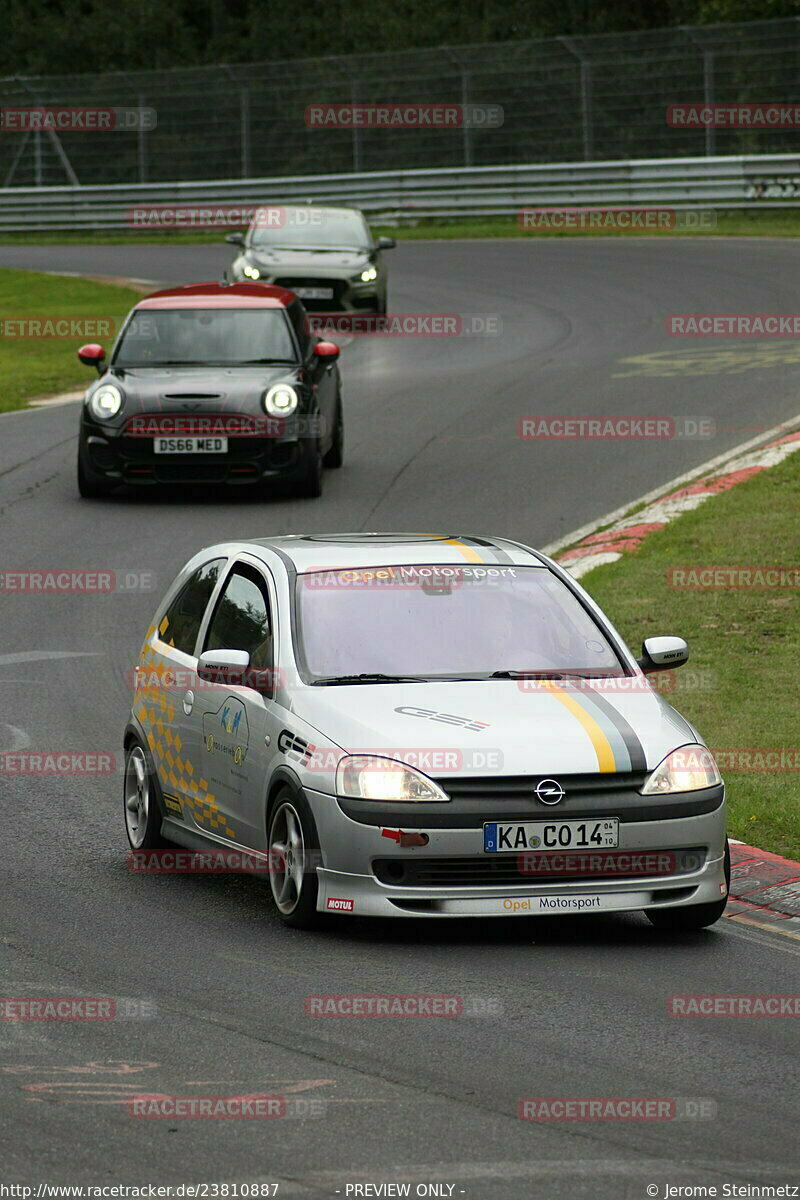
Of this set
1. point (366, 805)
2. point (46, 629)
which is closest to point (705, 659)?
point (46, 629)

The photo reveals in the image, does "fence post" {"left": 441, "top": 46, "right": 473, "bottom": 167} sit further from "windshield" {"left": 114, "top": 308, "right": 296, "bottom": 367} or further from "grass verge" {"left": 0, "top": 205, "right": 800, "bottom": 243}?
"windshield" {"left": 114, "top": 308, "right": 296, "bottom": 367}

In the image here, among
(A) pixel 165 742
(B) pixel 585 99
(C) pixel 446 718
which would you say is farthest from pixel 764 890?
(B) pixel 585 99

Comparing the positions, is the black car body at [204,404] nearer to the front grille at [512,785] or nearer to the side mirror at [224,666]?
the side mirror at [224,666]

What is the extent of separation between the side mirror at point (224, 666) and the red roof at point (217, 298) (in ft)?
37.5

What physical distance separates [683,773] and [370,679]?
1.32m

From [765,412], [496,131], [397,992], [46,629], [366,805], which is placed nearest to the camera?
[397,992]

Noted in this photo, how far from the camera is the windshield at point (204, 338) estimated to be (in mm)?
18625

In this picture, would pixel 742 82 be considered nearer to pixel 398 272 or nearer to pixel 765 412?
pixel 398 272

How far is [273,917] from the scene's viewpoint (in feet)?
25.6

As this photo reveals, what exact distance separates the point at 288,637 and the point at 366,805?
3.61 ft

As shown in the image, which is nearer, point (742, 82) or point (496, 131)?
point (742, 82)

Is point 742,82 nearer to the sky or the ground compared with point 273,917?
nearer to the sky

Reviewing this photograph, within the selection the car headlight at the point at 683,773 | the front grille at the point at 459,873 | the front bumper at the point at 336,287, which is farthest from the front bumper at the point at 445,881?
the front bumper at the point at 336,287

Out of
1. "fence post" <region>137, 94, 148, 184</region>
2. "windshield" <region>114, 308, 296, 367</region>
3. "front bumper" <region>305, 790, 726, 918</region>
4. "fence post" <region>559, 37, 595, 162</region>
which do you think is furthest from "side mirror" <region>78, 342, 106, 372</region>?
"fence post" <region>137, 94, 148, 184</region>
